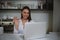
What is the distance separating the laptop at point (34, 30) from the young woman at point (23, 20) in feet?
0.12

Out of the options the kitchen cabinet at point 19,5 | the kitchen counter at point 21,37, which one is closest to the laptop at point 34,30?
the kitchen counter at point 21,37

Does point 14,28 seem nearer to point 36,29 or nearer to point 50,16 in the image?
point 36,29

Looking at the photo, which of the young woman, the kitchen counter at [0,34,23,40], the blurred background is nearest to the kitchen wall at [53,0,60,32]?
the blurred background

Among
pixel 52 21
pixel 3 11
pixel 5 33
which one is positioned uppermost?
pixel 3 11

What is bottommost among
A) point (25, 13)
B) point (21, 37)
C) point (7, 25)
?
point (21, 37)

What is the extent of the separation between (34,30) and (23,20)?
5.5 inches

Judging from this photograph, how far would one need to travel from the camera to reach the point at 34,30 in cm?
122

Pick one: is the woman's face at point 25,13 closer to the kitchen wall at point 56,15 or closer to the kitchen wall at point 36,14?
the kitchen wall at point 36,14

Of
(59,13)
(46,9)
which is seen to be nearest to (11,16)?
(46,9)

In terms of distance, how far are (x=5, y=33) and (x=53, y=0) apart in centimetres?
54

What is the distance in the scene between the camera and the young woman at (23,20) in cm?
122

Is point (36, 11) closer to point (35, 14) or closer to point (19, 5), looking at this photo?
point (35, 14)

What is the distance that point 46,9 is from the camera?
4.01 ft

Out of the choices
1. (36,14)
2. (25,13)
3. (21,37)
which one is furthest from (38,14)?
(21,37)
